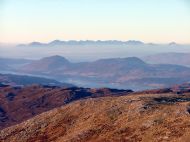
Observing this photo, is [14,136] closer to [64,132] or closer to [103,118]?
[64,132]

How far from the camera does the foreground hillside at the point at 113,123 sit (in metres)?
54.5

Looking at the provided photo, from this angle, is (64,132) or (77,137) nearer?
(77,137)

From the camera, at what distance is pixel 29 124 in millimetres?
78375

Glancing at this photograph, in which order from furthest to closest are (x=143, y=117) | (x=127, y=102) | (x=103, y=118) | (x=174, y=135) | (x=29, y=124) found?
(x=29, y=124) < (x=127, y=102) < (x=103, y=118) < (x=143, y=117) < (x=174, y=135)

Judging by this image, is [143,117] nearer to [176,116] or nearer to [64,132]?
[176,116]

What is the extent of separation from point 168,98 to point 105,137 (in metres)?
21.9

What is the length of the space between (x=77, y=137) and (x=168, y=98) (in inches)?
874

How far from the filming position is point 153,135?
174ft

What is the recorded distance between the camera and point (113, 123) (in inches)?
2483

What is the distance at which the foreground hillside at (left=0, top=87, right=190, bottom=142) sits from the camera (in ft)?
179

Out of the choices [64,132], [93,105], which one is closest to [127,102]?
[93,105]

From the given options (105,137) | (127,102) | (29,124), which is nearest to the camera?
(105,137)

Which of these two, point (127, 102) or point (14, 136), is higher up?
point (127, 102)

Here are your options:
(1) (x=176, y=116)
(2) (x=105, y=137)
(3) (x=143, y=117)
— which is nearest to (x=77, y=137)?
(2) (x=105, y=137)
